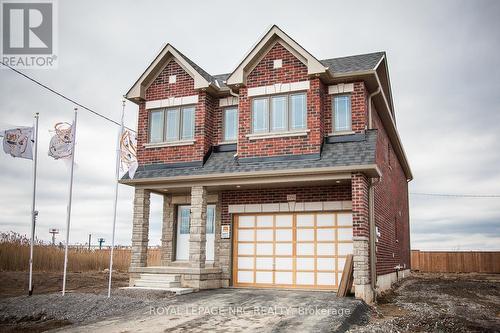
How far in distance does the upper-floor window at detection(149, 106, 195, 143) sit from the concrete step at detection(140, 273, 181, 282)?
491 cm

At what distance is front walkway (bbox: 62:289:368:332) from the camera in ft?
32.3

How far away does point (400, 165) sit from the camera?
25.7 m

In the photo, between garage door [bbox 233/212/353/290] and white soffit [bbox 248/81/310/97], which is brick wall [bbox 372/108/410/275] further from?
white soffit [bbox 248/81/310/97]

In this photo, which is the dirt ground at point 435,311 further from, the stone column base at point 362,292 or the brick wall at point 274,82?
the brick wall at point 274,82

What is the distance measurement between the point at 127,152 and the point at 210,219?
419 centimetres

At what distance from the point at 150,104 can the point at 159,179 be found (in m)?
3.32

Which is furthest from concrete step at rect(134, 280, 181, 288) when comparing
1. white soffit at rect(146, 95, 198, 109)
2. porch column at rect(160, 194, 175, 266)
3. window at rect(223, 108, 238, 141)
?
white soffit at rect(146, 95, 198, 109)

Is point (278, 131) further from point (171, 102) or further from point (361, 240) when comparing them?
point (361, 240)

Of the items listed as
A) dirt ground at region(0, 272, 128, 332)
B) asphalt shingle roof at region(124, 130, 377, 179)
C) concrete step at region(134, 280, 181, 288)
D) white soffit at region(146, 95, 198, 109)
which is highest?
white soffit at region(146, 95, 198, 109)

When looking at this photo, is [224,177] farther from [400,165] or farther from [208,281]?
[400,165]

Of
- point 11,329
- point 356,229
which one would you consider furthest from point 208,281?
point 11,329

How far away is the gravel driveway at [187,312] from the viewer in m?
9.98

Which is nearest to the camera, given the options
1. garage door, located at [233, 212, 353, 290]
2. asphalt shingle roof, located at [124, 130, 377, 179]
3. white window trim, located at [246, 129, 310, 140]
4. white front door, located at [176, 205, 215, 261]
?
asphalt shingle roof, located at [124, 130, 377, 179]

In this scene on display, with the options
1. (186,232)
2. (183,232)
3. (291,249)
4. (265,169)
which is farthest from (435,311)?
(183,232)
